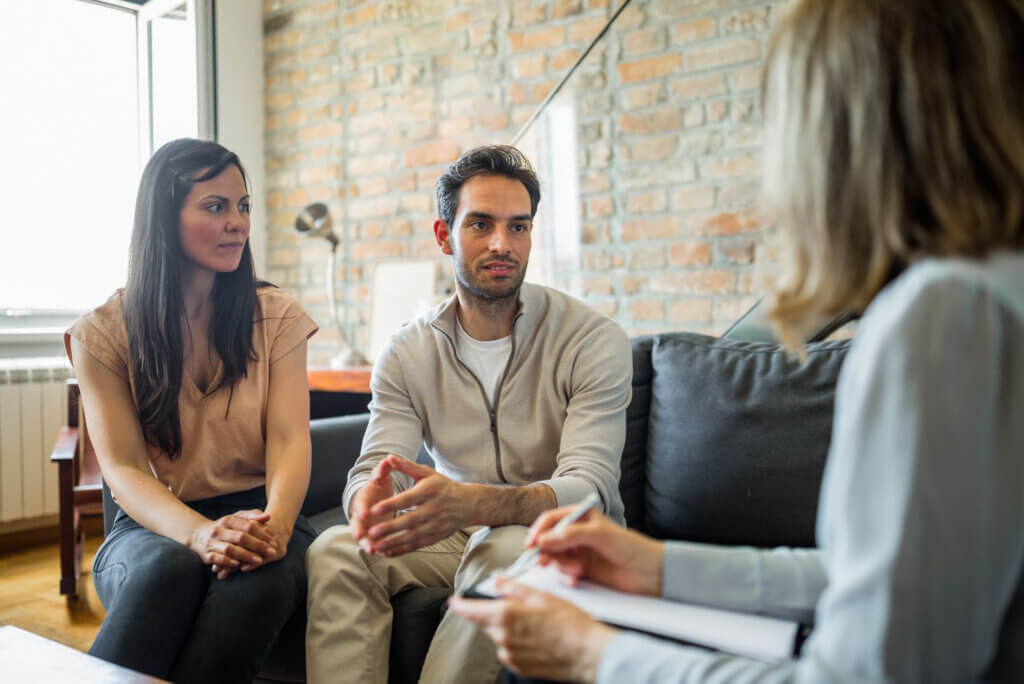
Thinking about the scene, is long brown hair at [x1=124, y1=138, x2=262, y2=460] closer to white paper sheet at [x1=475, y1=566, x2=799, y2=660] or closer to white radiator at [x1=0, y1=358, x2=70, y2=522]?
white paper sheet at [x1=475, y1=566, x2=799, y2=660]

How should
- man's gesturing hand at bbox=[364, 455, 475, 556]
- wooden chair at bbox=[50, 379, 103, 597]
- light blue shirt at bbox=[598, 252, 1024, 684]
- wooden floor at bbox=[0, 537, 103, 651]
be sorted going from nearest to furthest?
light blue shirt at bbox=[598, 252, 1024, 684] → man's gesturing hand at bbox=[364, 455, 475, 556] → wooden floor at bbox=[0, 537, 103, 651] → wooden chair at bbox=[50, 379, 103, 597]

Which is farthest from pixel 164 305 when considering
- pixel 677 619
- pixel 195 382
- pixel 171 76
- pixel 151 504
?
pixel 171 76

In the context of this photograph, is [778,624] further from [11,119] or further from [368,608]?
[11,119]

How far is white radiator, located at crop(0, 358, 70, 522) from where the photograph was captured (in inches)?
118

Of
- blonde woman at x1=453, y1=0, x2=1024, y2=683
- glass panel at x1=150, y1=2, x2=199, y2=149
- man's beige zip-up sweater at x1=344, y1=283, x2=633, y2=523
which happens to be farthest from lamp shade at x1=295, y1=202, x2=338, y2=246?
blonde woman at x1=453, y1=0, x2=1024, y2=683

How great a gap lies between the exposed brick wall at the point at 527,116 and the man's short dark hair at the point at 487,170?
0.52m

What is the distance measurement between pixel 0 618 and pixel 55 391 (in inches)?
39.7

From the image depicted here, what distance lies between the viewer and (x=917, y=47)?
0.58 metres

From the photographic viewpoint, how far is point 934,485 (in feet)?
1.70

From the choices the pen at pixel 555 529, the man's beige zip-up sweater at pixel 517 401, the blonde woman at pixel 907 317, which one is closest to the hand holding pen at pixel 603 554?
the pen at pixel 555 529

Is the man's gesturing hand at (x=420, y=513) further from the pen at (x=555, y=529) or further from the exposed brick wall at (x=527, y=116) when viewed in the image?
the exposed brick wall at (x=527, y=116)

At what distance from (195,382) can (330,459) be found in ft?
1.32

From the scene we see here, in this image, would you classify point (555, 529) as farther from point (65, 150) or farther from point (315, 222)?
point (65, 150)

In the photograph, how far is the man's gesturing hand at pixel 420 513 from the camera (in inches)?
48.3
